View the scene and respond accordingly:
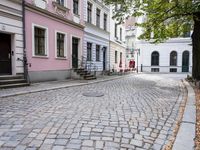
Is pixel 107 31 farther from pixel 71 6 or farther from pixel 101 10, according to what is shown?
pixel 71 6

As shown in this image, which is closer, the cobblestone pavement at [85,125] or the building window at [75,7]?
the cobblestone pavement at [85,125]

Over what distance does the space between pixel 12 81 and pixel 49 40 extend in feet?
→ 14.8

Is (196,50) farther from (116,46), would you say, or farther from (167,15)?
(116,46)

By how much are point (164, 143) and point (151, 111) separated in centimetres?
240

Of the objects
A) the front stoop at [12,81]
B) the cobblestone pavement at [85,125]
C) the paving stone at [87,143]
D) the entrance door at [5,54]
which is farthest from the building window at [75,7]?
the paving stone at [87,143]

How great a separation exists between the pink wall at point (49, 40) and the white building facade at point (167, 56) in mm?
21836

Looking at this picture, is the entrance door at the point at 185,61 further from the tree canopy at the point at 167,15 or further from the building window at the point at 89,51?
the building window at the point at 89,51

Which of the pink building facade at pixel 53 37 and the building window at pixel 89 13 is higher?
the building window at pixel 89 13

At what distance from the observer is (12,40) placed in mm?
11953

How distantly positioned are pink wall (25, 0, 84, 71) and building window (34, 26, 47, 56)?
0.37m

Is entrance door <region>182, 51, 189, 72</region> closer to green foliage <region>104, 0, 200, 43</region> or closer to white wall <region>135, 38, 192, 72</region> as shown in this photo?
white wall <region>135, 38, 192, 72</region>

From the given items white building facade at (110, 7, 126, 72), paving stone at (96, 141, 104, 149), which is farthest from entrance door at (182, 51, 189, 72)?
paving stone at (96, 141, 104, 149)

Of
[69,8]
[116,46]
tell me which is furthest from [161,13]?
[116,46]

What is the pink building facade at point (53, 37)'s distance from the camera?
43.1 feet
